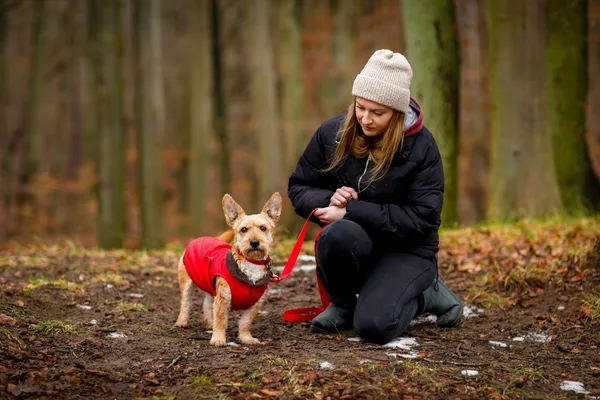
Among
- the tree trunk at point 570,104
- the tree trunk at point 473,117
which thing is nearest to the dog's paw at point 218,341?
the tree trunk at point 570,104

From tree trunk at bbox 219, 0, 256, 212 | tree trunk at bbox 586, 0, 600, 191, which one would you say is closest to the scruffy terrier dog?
tree trunk at bbox 219, 0, 256, 212

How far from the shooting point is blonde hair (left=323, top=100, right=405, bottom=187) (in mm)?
4781

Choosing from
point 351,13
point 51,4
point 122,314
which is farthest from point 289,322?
point 51,4

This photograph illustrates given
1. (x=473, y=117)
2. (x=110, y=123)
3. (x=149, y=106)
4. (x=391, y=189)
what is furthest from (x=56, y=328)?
(x=473, y=117)

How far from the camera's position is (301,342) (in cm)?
468

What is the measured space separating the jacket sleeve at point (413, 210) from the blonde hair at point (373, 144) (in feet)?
0.75

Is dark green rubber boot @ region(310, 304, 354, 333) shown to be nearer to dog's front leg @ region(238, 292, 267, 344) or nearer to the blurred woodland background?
dog's front leg @ region(238, 292, 267, 344)

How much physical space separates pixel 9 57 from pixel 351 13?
13.2 m

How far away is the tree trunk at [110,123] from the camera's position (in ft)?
44.8

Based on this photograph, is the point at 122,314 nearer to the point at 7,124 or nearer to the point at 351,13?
the point at 351,13

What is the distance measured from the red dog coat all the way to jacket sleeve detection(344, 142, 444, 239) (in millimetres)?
795

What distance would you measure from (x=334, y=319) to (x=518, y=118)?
614 centimetres

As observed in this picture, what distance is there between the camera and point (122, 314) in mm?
5379

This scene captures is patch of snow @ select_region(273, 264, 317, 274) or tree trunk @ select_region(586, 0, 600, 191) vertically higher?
tree trunk @ select_region(586, 0, 600, 191)
